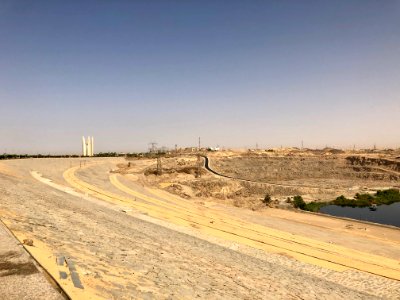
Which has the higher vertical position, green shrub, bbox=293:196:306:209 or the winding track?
the winding track

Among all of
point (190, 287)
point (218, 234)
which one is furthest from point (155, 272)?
point (218, 234)

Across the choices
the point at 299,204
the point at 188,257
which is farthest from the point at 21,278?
the point at 299,204

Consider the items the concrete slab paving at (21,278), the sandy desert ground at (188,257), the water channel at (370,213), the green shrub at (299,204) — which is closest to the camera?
the concrete slab paving at (21,278)

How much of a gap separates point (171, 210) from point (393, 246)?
24021 mm

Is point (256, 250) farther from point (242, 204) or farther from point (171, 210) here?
point (242, 204)

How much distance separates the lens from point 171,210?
37.6 m

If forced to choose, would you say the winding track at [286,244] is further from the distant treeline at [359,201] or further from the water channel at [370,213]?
the distant treeline at [359,201]

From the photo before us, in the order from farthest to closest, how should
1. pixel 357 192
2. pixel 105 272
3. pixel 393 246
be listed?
1. pixel 357 192
2. pixel 393 246
3. pixel 105 272

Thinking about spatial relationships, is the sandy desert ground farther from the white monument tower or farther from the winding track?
the white monument tower

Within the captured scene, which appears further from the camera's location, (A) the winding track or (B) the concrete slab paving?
(A) the winding track

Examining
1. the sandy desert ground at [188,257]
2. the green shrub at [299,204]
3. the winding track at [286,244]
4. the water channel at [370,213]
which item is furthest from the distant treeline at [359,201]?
the winding track at [286,244]

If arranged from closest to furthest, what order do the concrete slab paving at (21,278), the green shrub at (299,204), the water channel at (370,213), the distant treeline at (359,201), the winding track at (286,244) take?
the concrete slab paving at (21,278)
the winding track at (286,244)
the water channel at (370,213)
the green shrub at (299,204)
the distant treeline at (359,201)

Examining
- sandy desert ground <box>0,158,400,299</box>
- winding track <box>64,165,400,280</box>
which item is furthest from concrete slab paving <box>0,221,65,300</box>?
winding track <box>64,165,400,280</box>

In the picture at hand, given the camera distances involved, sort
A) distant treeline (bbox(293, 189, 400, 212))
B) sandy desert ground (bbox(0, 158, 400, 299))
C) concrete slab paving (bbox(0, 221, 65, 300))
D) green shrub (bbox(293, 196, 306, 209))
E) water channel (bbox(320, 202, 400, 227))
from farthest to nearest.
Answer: distant treeline (bbox(293, 189, 400, 212)) → green shrub (bbox(293, 196, 306, 209)) → water channel (bbox(320, 202, 400, 227)) → sandy desert ground (bbox(0, 158, 400, 299)) → concrete slab paving (bbox(0, 221, 65, 300))
